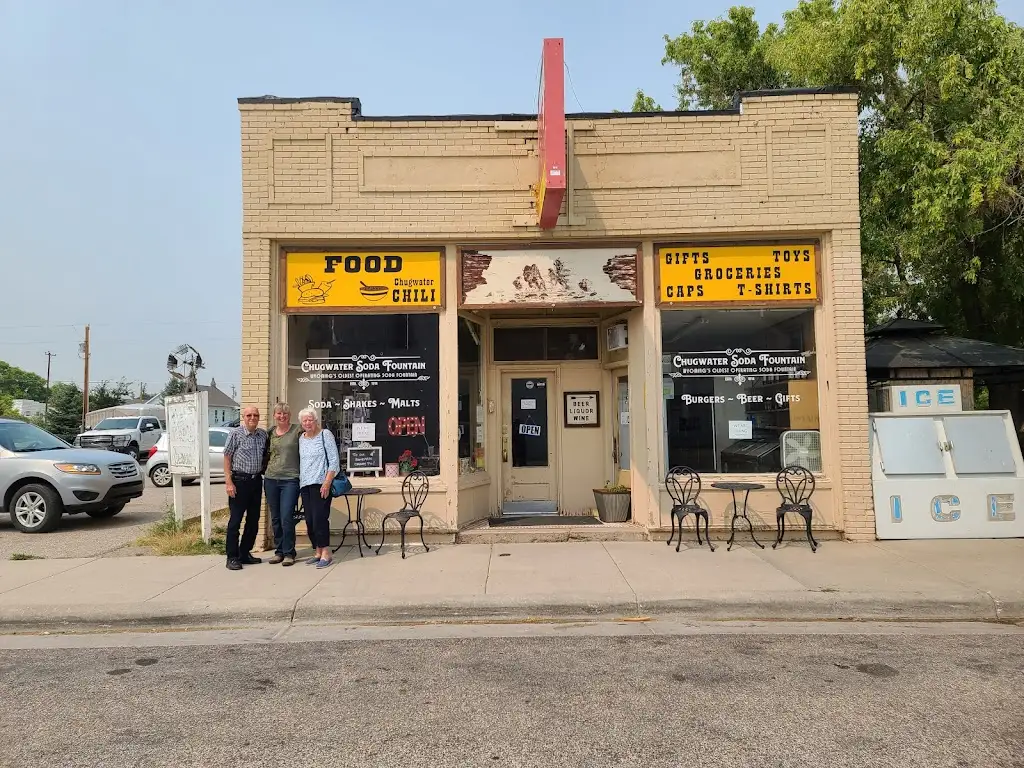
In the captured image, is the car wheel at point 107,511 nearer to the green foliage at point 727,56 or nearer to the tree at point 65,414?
the green foliage at point 727,56

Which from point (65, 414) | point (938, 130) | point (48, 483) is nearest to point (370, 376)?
point (48, 483)

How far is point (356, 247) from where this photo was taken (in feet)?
27.6

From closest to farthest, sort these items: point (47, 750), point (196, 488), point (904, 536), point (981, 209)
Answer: point (47, 750)
point (904, 536)
point (981, 209)
point (196, 488)

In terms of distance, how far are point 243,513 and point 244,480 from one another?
40cm

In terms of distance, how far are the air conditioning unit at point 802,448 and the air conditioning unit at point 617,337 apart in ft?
7.35

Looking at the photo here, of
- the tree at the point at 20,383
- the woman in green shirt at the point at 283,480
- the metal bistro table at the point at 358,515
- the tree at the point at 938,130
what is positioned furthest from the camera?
the tree at the point at 20,383

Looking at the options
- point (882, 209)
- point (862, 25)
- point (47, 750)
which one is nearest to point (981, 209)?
point (882, 209)

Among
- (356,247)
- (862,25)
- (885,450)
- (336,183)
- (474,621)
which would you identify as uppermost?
(862,25)

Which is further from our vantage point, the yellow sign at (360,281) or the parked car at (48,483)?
the parked car at (48,483)

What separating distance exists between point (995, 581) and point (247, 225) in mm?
8576

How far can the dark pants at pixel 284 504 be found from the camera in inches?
288

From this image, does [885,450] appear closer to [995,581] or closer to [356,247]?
[995,581]

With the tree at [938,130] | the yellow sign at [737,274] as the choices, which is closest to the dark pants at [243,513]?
the yellow sign at [737,274]

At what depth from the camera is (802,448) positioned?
836cm
